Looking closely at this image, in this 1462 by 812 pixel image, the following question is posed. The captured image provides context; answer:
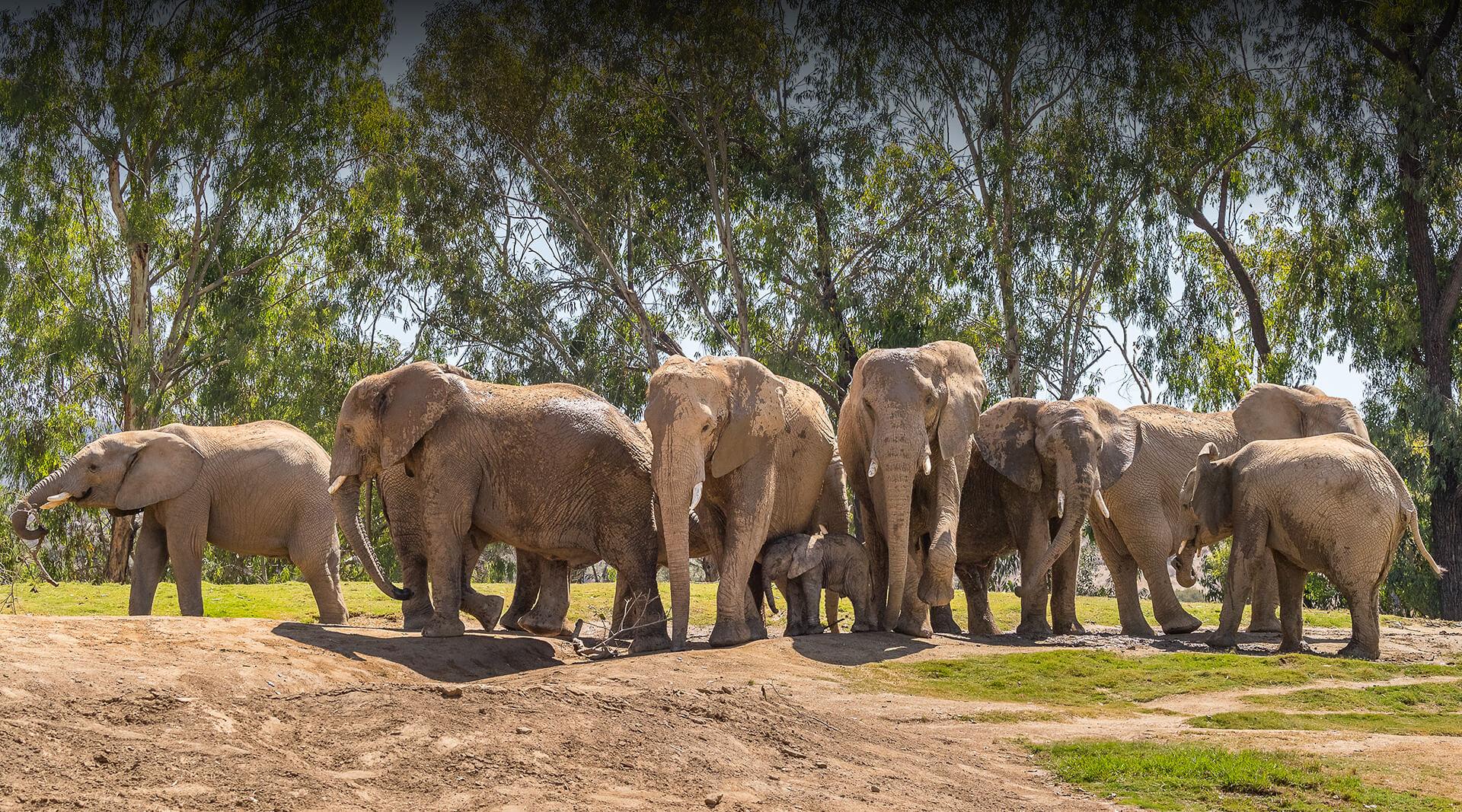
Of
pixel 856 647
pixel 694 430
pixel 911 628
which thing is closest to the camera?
pixel 694 430

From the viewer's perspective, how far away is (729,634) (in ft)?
47.7

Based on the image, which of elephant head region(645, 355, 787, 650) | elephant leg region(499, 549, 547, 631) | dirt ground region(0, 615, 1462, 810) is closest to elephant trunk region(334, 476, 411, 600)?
elephant leg region(499, 549, 547, 631)

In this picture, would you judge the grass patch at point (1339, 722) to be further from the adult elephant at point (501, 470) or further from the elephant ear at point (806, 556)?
the adult elephant at point (501, 470)

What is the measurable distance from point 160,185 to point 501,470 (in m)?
26.6

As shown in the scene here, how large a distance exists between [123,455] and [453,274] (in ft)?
64.8

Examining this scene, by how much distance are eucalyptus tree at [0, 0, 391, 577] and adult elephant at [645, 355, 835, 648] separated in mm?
23188

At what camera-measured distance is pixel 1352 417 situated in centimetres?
2022

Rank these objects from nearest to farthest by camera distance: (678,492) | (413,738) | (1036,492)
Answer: (413,738) → (678,492) → (1036,492)

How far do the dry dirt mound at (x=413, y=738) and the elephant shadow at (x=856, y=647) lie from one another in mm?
1583

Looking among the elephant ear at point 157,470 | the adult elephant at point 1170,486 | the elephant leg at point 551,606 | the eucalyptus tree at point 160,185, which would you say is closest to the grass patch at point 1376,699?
the adult elephant at point 1170,486

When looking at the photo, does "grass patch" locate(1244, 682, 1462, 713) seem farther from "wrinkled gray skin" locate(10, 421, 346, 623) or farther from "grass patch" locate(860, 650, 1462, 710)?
"wrinkled gray skin" locate(10, 421, 346, 623)

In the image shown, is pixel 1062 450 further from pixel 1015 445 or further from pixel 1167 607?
pixel 1167 607

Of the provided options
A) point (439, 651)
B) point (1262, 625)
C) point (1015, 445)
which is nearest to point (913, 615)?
point (1015, 445)

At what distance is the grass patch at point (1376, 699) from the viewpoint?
40.3 feet
